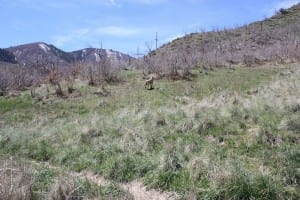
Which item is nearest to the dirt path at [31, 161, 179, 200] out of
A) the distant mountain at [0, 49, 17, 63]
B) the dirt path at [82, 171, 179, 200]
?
the dirt path at [82, 171, 179, 200]

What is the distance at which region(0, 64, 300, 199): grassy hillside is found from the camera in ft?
23.3

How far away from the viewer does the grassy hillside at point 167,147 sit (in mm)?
7102

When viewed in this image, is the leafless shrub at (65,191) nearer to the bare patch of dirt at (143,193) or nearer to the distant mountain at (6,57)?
the bare patch of dirt at (143,193)

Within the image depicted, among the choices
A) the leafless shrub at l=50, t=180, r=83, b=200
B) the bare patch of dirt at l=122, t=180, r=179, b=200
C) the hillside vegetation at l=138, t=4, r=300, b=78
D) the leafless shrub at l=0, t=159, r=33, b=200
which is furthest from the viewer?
the hillside vegetation at l=138, t=4, r=300, b=78

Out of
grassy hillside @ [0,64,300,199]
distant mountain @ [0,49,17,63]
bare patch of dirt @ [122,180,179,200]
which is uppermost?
distant mountain @ [0,49,17,63]

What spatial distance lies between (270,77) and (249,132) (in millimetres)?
12405

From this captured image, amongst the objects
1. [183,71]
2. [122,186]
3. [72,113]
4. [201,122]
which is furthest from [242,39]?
[122,186]

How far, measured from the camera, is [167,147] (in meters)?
8.95

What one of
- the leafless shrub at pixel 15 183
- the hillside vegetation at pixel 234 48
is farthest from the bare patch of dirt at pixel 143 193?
the hillside vegetation at pixel 234 48

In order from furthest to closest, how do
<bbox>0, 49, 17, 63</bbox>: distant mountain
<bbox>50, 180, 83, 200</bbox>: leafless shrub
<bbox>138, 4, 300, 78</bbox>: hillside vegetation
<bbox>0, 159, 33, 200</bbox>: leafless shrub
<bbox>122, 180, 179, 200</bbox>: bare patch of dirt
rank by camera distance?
<bbox>0, 49, 17, 63</bbox>: distant mountain → <bbox>138, 4, 300, 78</bbox>: hillside vegetation → <bbox>122, 180, 179, 200</bbox>: bare patch of dirt → <bbox>50, 180, 83, 200</bbox>: leafless shrub → <bbox>0, 159, 33, 200</bbox>: leafless shrub

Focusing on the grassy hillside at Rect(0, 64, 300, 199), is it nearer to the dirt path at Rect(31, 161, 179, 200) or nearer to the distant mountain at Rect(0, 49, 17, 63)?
the dirt path at Rect(31, 161, 179, 200)

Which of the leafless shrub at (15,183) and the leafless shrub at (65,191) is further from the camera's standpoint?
the leafless shrub at (65,191)

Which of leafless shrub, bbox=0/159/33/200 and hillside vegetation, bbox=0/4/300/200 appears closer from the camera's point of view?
leafless shrub, bbox=0/159/33/200

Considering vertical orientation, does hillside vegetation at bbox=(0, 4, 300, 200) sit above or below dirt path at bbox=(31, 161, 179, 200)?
above
